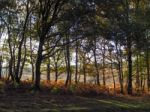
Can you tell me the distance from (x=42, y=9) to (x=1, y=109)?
51.1 ft

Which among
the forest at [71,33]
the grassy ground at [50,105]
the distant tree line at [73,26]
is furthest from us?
the distant tree line at [73,26]

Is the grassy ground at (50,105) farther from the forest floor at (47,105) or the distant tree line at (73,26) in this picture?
the distant tree line at (73,26)

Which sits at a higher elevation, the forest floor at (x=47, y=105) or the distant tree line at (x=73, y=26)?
the distant tree line at (x=73, y=26)

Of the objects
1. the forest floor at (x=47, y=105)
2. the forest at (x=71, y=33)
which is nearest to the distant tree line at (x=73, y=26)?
the forest at (x=71, y=33)

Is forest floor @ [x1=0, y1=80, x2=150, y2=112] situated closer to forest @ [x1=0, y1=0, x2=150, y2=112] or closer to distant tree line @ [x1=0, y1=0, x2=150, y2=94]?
forest @ [x1=0, y1=0, x2=150, y2=112]

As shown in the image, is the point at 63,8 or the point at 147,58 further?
the point at 147,58

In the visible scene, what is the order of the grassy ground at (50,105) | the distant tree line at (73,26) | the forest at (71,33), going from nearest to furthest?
the grassy ground at (50,105)
the forest at (71,33)
the distant tree line at (73,26)

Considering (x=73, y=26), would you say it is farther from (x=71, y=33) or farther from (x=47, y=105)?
(x=47, y=105)

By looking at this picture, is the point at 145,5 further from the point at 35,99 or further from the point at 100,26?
the point at 35,99

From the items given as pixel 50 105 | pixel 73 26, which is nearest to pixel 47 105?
pixel 50 105

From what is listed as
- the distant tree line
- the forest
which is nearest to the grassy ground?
the forest

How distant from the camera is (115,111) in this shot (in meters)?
25.4

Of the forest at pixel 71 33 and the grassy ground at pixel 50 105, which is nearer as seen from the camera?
the grassy ground at pixel 50 105

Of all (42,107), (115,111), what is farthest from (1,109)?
(115,111)
